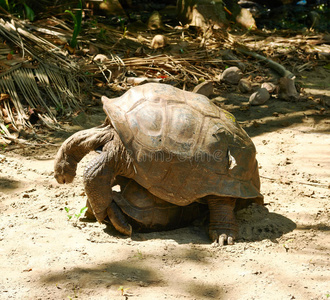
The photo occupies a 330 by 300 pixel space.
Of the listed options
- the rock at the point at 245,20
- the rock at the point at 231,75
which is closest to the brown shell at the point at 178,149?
the rock at the point at 231,75

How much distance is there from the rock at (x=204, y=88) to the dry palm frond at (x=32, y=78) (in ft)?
5.75

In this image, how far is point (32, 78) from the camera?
617cm

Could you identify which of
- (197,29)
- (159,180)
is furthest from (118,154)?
(197,29)

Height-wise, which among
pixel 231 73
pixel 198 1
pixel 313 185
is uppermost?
pixel 198 1

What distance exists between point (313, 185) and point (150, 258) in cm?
221

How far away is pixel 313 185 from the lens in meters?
4.64

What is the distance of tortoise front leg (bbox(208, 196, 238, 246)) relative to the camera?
3631mm

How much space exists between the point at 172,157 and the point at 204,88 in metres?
3.39

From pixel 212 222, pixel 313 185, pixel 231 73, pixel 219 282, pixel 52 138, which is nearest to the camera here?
pixel 219 282

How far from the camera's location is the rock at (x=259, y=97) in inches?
263

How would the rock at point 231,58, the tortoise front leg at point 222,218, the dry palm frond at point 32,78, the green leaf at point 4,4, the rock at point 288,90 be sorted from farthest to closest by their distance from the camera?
the rock at point 231,58 < the green leaf at point 4,4 < the rock at point 288,90 < the dry palm frond at point 32,78 < the tortoise front leg at point 222,218

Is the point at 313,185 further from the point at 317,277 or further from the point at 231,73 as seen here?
the point at 231,73

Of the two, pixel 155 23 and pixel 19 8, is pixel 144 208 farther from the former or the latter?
pixel 155 23

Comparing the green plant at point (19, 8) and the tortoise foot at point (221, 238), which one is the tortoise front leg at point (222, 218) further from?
the green plant at point (19, 8)
